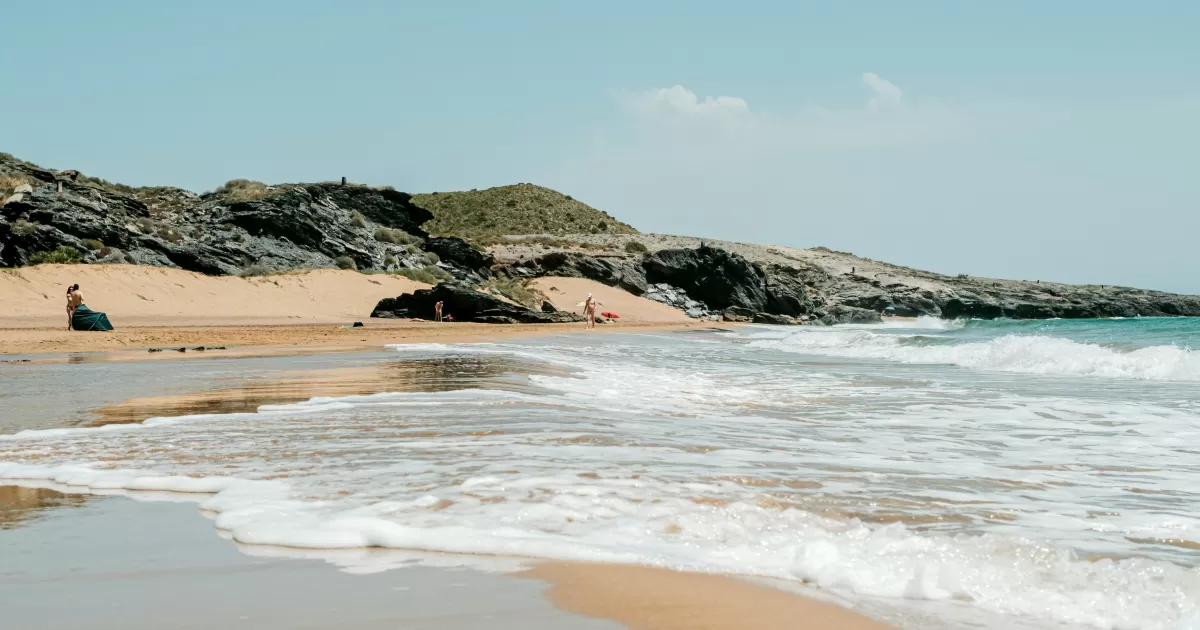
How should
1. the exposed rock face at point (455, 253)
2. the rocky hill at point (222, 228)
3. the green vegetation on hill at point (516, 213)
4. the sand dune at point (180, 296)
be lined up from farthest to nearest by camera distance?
the green vegetation on hill at point (516, 213) → the exposed rock face at point (455, 253) → the rocky hill at point (222, 228) → the sand dune at point (180, 296)

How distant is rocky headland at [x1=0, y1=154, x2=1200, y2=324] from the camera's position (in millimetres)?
32094

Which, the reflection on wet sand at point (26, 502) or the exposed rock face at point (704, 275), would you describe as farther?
the exposed rock face at point (704, 275)

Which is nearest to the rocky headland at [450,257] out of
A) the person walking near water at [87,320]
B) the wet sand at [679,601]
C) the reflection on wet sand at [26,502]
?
the person walking near water at [87,320]

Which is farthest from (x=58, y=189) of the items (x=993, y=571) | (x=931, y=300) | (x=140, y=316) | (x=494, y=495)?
(x=931, y=300)

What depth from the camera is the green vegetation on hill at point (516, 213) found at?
8819 centimetres

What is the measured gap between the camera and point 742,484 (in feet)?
15.2

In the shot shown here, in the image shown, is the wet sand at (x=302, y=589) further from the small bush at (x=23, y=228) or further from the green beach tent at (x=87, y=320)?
the small bush at (x=23, y=228)

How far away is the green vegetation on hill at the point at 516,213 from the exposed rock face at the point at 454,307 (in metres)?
50.2

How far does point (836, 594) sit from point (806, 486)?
1736 mm

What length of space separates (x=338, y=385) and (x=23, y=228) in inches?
1011

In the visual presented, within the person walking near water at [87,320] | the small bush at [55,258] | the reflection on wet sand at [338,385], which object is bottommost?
the reflection on wet sand at [338,385]

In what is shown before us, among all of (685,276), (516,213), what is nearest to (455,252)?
(685,276)

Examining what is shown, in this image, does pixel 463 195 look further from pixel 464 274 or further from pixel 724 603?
pixel 724 603

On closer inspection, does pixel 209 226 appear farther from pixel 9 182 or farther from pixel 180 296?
pixel 180 296
